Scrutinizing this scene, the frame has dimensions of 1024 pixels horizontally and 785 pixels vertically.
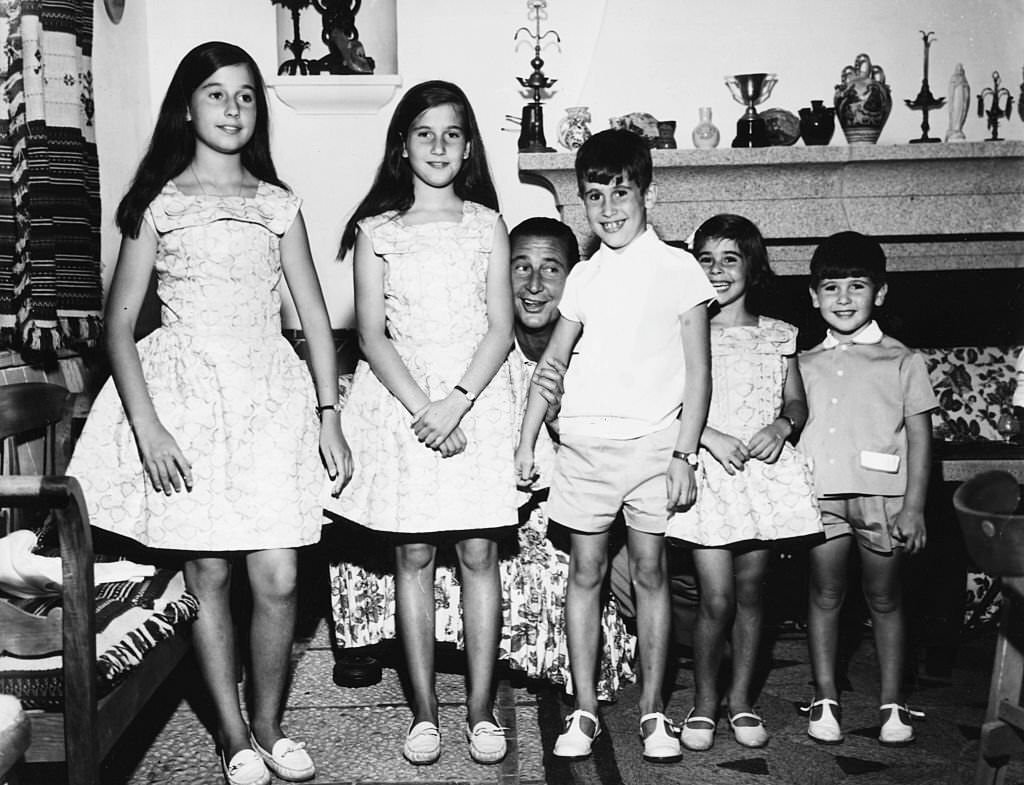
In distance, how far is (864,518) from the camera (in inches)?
91.7

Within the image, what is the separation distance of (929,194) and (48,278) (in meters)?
2.82

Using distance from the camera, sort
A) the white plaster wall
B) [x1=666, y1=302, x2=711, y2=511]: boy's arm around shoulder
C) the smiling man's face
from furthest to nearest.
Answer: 1. the white plaster wall
2. the smiling man's face
3. [x1=666, y1=302, x2=711, y2=511]: boy's arm around shoulder

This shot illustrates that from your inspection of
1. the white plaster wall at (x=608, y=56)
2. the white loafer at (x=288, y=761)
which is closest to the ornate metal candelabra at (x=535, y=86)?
the white plaster wall at (x=608, y=56)

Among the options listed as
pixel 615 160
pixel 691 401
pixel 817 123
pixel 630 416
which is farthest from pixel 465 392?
pixel 817 123

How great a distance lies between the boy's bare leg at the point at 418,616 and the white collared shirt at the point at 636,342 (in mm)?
402

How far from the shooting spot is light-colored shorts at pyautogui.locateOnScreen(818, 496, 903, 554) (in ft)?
7.61

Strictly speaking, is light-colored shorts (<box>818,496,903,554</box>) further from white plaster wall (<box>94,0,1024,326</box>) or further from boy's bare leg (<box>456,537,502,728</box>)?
white plaster wall (<box>94,0,1024,326</box>)

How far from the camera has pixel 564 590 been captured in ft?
8.38

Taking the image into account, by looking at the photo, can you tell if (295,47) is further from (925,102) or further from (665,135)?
(925,102)

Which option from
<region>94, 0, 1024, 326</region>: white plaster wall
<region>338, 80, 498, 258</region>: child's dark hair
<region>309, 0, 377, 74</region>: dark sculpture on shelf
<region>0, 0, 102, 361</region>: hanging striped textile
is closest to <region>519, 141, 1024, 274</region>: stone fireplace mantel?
<region>94, 0, 1024, 326</region>: white plaster wall

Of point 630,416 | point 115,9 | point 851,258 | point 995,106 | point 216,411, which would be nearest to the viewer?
point 216,411

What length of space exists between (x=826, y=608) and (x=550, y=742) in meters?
0.64

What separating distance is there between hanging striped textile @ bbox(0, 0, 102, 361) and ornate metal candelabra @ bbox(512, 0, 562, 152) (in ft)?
5.35

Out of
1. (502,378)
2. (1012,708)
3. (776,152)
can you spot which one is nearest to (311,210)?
(776,152)
